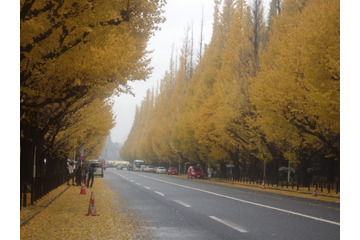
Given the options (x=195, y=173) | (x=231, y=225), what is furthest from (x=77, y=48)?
(x=195, y=173)

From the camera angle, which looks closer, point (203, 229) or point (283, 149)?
point (203, 229)

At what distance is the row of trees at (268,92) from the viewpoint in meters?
20.9

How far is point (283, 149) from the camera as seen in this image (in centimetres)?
3312

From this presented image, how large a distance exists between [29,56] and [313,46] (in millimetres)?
14141

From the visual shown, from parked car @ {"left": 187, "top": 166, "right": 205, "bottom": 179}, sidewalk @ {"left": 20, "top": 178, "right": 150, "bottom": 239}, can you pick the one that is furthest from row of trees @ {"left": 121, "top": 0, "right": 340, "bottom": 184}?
sidewalk @ {"left": 20, "top": 178, "right": 150, "bottom": 239}

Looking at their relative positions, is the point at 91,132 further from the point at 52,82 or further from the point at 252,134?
the point at 52,82

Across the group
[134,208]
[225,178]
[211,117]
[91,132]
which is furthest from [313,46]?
[225,178]

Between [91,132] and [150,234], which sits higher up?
[91,132]

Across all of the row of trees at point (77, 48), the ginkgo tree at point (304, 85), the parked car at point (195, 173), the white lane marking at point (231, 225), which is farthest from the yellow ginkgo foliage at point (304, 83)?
the parked car at point (195, 173)

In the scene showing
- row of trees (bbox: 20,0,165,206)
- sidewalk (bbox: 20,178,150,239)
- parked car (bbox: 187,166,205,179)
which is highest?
row of trees (bbox: 20,0,165,206)

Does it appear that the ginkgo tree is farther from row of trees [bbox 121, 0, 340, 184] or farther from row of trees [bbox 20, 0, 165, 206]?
row of trees [bbox 20, 0, 165, 206]

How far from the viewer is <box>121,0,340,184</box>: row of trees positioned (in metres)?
20.9

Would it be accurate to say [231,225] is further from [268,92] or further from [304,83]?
[268,92]

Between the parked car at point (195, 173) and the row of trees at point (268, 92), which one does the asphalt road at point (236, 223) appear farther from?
the parked car at point (195, 173)
